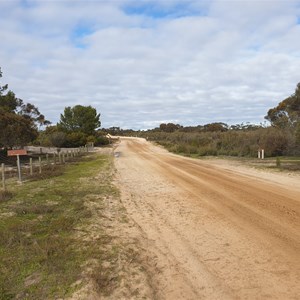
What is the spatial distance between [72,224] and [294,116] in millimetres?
31142

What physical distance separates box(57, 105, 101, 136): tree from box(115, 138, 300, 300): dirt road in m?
53.2

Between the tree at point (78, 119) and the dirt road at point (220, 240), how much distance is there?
53.2 metres

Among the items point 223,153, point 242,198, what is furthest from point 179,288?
point 223,153

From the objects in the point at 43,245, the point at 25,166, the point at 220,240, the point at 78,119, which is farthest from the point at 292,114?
the point at 78,119

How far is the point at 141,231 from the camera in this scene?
7375 mm

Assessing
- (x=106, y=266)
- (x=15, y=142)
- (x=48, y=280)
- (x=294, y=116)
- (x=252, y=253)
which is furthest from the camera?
(x=294, y=116)

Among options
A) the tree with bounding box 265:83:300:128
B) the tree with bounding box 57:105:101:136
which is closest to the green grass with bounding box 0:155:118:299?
the tree with bounding box 265:83:300:128

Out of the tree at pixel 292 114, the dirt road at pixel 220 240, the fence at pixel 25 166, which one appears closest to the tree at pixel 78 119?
the fence at pixel 25 166

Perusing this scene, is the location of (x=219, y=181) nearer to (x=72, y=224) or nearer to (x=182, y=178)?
(x=182, y=178)

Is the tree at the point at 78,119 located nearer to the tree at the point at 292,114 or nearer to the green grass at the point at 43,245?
the tree at the point at 292,114

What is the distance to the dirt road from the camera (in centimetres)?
458

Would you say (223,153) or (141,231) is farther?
(223,153)

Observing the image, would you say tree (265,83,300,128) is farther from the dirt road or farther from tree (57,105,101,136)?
tree (57,105,101,136)

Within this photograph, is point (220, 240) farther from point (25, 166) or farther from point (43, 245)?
point (25, 166)
